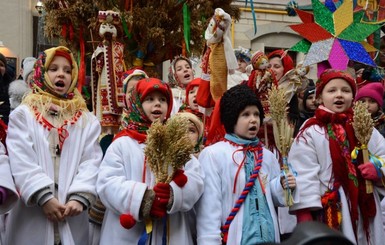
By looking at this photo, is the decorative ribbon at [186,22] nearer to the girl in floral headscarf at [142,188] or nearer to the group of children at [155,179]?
the group of children at [155,179]

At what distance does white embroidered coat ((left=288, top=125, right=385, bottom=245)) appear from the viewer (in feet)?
13.8

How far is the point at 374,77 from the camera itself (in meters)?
6.95

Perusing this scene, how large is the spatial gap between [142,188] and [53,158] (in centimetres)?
74

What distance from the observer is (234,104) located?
412 centimetres

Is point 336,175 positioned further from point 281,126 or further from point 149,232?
point 149,232

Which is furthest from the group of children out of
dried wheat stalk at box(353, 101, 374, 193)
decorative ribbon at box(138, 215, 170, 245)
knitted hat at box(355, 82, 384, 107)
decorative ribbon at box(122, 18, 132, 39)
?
decorative ribbon at box(122, 18, 132, 39)

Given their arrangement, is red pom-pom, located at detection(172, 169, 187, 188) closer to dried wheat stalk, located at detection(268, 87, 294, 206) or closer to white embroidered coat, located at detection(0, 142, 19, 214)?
dried wheat stalk, located at detection(268, 87, 294, 206)

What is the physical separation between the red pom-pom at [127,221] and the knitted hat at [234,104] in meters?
0.99

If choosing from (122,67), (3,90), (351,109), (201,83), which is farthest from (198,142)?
(3,90)

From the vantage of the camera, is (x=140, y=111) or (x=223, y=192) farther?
(x=140, y=111)

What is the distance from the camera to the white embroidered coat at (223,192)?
12.5 feet

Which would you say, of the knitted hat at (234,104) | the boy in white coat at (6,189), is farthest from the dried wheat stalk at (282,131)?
the boy in white coat at (6,189)

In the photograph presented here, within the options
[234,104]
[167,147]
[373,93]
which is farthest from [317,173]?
[373,93]

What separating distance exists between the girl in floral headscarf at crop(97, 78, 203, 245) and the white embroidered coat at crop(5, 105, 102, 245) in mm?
175
